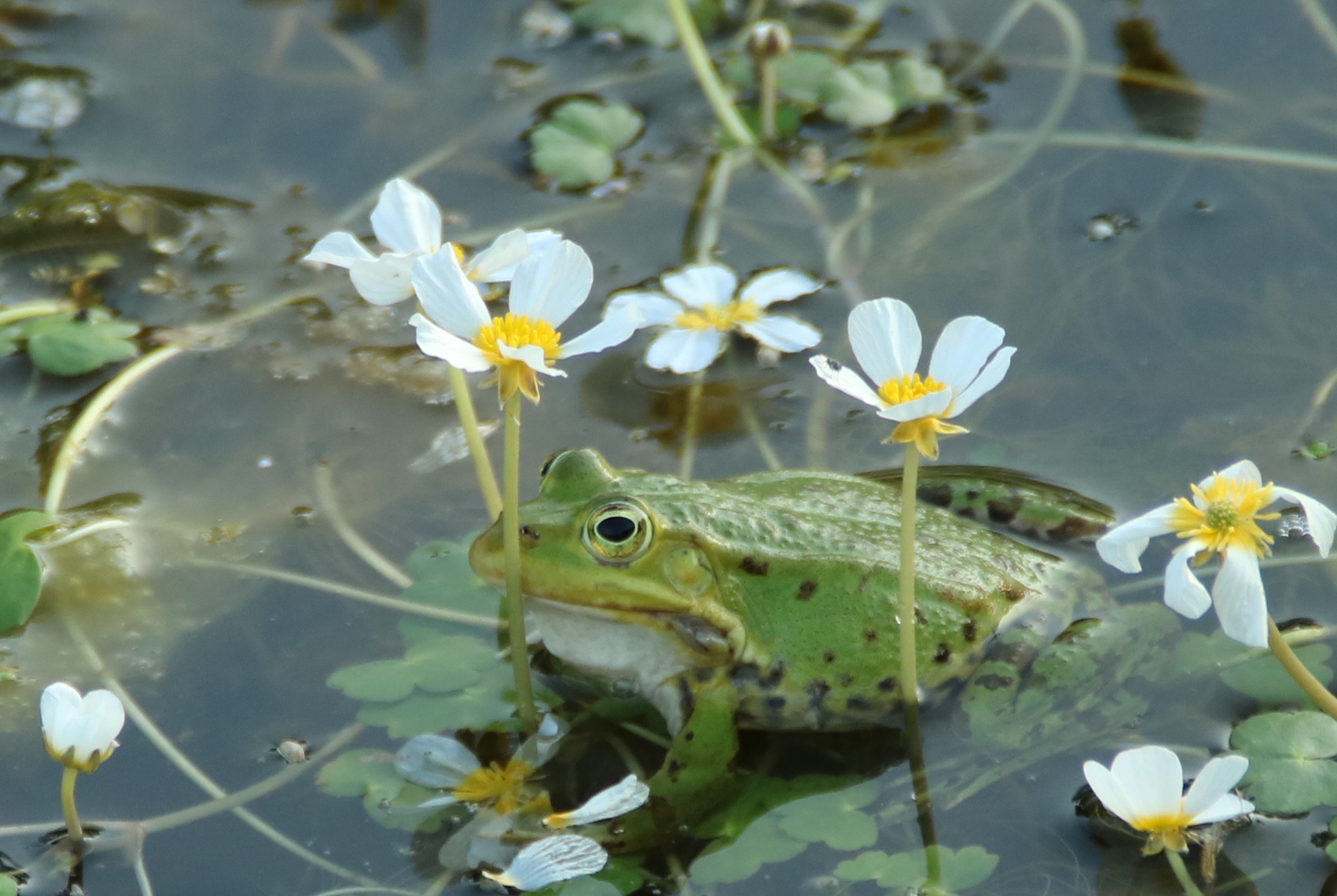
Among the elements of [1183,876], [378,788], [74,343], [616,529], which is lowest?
[378,788]

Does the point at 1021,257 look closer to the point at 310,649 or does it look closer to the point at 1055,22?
the point at 1055,22

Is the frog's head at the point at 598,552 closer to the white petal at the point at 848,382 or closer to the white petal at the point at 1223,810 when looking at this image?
the white petal at the point at 848,382

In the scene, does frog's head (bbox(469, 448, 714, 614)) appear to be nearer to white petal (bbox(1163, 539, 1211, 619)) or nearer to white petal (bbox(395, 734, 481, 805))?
white petal (bbox(395, 734, 481, 805))

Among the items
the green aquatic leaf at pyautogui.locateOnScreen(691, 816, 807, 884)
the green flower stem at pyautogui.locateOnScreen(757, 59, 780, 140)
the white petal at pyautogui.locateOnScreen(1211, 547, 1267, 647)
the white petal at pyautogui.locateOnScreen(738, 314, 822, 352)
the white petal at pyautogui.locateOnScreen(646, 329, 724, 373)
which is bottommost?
the green aquatic leaf at pyautogui.locateOnScreen(691, 816, 807, 884)

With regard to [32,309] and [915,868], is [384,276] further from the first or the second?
[32,309]

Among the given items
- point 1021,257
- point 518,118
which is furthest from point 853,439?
point 518,118

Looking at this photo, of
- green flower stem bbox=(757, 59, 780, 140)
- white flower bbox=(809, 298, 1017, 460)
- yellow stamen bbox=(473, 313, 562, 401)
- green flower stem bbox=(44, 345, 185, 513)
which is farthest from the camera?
green flower stem bbox=(757, 59, 780, 140)

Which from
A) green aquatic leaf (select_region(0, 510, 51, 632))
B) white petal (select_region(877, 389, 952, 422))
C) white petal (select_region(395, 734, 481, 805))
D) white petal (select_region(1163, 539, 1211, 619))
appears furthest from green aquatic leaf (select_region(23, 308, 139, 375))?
white petal (select_region(1163, 539, 1211, 619))

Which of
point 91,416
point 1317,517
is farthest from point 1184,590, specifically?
point 91,416
